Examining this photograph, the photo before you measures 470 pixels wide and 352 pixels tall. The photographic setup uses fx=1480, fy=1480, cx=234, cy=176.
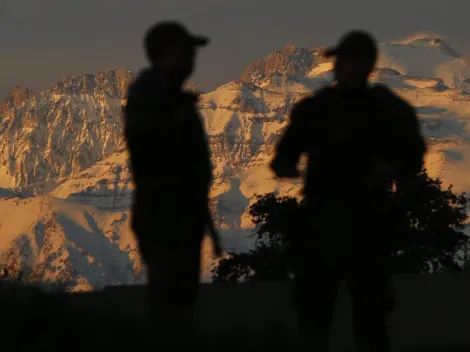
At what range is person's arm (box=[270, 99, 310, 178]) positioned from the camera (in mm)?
7270

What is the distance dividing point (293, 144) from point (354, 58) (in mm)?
520

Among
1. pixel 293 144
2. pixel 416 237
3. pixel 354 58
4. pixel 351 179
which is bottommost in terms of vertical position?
pixel 416 237

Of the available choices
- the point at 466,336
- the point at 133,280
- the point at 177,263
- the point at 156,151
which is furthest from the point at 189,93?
the point at 133,280

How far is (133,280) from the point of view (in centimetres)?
1362

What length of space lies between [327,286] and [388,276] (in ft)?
1.06

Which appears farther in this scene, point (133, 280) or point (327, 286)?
point (133, 280)

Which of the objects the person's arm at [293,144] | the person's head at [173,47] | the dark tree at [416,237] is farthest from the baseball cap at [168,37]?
the dark tree at [416,237]

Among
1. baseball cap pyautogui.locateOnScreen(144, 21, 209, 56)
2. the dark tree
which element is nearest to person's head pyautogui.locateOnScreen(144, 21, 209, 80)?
baseball cap pyautogui.locateOnScreen(144, 21, 209, 56)

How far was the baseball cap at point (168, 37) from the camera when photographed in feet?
22.9

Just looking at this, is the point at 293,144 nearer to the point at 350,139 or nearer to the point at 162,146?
the point at 350,139

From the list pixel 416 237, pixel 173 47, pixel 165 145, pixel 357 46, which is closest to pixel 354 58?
pixel 357 46

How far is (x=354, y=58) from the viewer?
7.21 m

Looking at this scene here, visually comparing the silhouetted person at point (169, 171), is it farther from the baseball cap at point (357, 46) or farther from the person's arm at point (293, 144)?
the baseball cap at point (357, 46)

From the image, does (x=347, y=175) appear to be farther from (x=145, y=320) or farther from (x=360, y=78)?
(x=145, y=320)
